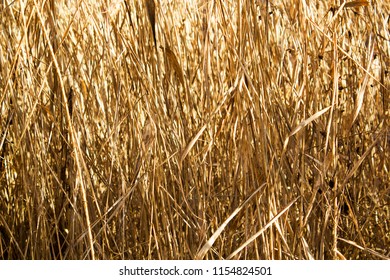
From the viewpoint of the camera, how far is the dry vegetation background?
107 cm

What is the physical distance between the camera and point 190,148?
1.01 m

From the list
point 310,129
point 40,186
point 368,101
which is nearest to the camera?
point 40,186

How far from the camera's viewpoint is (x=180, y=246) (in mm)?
1132

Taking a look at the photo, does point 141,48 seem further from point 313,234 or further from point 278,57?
point 313,234

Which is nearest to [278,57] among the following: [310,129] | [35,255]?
[310,129]

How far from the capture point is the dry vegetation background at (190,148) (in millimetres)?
1071

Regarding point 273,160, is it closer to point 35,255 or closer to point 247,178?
point 247,178

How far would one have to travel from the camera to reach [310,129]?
132 cm

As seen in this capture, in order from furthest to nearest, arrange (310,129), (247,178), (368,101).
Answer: (368,101) < (310,129) < (247,178)

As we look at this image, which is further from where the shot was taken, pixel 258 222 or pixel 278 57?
pixel 278 57

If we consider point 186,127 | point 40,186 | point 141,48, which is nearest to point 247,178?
point 186,127

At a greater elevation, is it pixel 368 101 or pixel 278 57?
pixel 278 57

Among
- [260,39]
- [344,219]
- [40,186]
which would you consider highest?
[260,39]

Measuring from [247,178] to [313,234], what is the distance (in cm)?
19
